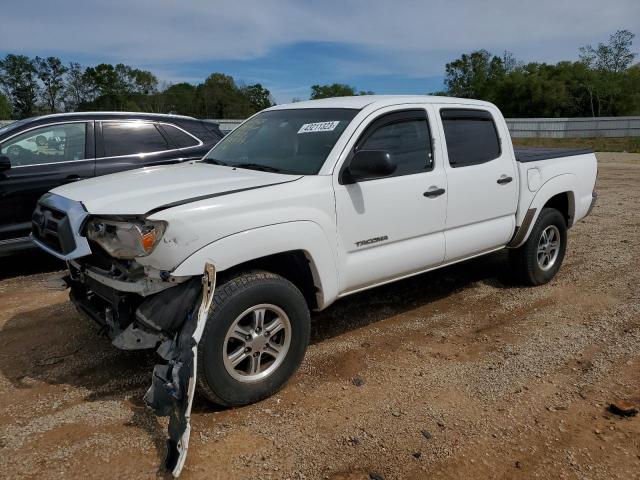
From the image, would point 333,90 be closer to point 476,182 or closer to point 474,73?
point 474,73

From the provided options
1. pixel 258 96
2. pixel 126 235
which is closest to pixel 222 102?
pixel 258 96

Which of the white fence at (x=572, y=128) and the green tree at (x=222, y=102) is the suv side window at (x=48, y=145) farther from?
the green tree at (x=222, y=102)

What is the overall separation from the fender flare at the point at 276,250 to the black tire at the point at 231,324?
0.15 meters

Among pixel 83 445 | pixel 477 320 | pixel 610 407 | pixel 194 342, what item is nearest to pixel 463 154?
→ pixel 477 320

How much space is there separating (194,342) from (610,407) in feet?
8.47

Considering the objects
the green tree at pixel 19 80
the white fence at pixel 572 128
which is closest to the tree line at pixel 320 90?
the green tree at pixel 19 80

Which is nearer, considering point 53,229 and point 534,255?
point 53,229

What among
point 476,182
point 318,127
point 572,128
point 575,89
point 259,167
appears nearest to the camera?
point 259,167

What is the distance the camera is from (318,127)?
4.02 m

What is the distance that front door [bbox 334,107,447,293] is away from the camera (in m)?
3.70

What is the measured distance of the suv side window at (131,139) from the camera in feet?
20.8

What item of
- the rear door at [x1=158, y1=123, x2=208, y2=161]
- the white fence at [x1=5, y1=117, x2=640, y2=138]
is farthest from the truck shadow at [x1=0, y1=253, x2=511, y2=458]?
the white fence at [x1=5, y1=117, x2=640, y2=138]

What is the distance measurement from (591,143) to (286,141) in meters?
32.7

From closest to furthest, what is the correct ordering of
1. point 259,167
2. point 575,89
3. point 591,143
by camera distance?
point 259,167 < point 591,143 < point 575,89
